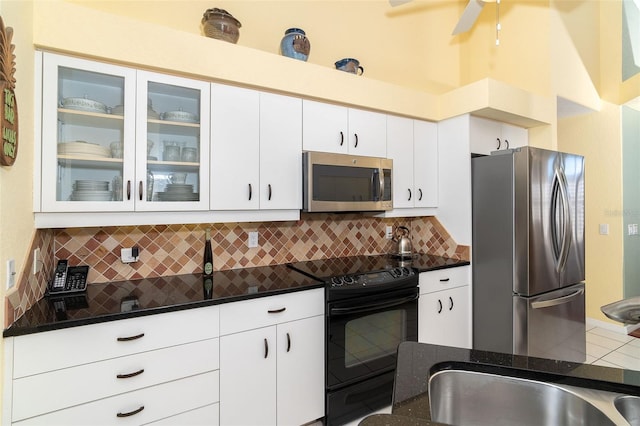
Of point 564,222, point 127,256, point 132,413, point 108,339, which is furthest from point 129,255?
point 564,222

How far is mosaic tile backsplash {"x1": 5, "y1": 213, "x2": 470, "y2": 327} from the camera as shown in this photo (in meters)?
1.83

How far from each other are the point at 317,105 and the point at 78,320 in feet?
6.12

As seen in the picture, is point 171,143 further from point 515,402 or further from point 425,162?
point 425,162

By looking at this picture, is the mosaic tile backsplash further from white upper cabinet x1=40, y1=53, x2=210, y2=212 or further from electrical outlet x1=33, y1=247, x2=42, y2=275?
white upper cabinet x1=40, y1=53, x2=210, y2=212

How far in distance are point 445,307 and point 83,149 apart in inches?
105

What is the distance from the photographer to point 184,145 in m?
1.94

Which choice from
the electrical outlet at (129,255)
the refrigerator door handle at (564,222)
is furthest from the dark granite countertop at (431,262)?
the electrical outlet at (129,255)

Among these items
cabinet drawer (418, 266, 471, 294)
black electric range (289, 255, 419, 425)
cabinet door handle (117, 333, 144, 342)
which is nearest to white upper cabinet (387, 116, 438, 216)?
cabinet drawer (418, 266, 471, 294)

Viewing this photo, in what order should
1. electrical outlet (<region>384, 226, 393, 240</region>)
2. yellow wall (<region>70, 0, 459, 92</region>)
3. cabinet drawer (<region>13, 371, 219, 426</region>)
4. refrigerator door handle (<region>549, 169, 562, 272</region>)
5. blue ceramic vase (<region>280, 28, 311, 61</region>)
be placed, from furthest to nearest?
1. electrical outlet (<region>384, 226, 393, 240</region>)
2. refrigerator door handle (<region>549, 169, 562, 272</region>)
3. blue ceramic vase (<region>280, 28, 311, 61</region>)
4. yellow wall (<region>70, 0, 459, 92</region>)
5. cabinet drawer (<region>13, 371, 219, 426</region>)

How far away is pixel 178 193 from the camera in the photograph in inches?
75.4

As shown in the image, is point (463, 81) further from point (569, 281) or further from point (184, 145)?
point (184, 145)

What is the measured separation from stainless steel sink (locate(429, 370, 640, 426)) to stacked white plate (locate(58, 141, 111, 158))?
185 cm

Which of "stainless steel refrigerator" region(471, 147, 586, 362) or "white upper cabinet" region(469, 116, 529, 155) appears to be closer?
"stainless steel refrigerator" region(471, 147, 586, 362)

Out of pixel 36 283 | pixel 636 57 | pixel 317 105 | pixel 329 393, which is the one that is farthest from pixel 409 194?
pixel 636 57
